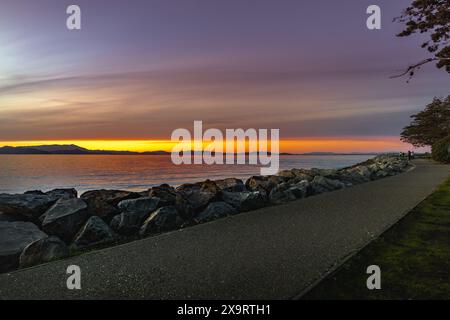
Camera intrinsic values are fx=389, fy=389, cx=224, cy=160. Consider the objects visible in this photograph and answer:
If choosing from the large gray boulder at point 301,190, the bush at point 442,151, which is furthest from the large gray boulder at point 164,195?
the bush at point 442,151

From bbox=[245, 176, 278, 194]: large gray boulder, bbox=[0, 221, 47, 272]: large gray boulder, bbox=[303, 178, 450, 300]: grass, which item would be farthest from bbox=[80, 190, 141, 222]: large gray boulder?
bbox=[303, 178, 450, 300]: grass

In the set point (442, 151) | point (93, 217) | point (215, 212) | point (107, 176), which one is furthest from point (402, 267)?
point (442, 151)

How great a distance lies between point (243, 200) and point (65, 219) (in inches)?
214

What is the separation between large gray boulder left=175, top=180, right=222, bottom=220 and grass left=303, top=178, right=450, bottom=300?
5.17 m

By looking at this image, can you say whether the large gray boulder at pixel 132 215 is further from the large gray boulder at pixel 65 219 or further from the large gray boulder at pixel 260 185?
the large gray boulder at pixel 260 185

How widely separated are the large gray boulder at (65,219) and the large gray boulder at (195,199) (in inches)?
107

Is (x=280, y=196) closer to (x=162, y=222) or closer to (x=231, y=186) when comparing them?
(x=231, y=186)

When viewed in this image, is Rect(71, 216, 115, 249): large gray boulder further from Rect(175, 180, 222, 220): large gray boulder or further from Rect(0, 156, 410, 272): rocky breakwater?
Rect(175, 180, 222, 220): large gray boulder

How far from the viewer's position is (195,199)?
1186 centimetres

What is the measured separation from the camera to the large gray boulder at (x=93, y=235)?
8580 mm

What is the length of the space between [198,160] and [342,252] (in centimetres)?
8037
